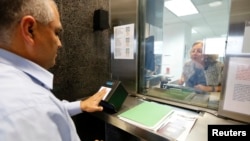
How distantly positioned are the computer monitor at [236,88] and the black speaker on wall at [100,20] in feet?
2.68

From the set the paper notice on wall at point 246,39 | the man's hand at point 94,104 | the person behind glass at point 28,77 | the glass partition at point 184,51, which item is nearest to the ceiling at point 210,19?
the glass partition at point 184,51

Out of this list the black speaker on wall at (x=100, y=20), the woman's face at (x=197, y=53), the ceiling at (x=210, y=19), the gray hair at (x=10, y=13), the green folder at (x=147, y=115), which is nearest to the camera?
the gray hair at (x=10, y=13)

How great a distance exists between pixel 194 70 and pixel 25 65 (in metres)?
0.98

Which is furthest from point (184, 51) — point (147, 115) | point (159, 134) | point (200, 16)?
point (159, 134)

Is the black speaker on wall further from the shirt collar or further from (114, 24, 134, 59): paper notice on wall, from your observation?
the shirt collar

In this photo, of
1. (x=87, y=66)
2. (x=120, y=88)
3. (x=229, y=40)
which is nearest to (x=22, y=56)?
(x=120, y=88)

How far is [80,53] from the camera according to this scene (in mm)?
1156

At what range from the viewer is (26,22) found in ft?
1.44

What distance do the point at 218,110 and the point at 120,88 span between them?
0.56 meters

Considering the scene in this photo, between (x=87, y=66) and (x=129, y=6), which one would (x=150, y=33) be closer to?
(x=129, y=6)

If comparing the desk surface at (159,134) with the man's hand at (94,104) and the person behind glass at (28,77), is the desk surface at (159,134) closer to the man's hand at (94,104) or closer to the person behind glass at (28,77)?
the man's hand at (94,104)

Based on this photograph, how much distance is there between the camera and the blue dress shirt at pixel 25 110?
312 millimetres

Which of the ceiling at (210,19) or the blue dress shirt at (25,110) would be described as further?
the ceiling at (210,19)

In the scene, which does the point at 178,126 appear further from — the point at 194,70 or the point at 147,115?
the point at 194,70
